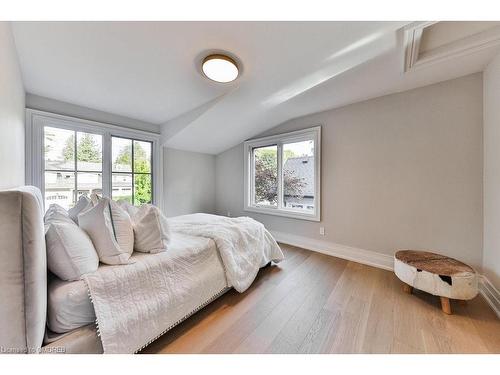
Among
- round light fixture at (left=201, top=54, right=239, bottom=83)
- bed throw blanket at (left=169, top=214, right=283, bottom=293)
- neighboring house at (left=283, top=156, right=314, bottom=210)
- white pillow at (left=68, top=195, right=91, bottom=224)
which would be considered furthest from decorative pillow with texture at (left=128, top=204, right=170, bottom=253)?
neighboring house at (left=283, top=156, right=314, bottom=210)

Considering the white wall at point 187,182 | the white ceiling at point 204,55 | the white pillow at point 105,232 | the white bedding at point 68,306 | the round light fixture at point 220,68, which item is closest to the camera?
the white bedding at point 68,306

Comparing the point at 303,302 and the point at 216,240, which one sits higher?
the point at 216,240

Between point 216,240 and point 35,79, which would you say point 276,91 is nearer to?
point 216,240

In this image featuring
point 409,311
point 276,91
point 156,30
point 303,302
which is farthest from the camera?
point 276,91

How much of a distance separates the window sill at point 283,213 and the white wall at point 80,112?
7.66ft

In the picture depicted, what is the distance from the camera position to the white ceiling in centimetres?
147

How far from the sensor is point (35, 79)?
191 centimetres

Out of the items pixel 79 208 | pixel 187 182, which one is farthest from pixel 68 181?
pixel 187 182

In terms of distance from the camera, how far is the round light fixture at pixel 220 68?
5.62ft

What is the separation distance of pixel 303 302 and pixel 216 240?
98 cm

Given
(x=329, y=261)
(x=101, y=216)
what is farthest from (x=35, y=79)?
(x=329, y=261)

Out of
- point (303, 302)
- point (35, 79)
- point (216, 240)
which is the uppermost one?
point (35, 79)

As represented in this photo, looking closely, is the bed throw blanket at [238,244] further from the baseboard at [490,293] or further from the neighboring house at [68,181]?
the baseboard at [490,293]

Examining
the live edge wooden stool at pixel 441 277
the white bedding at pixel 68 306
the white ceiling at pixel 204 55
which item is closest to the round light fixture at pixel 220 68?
the white ceiling at pixel 204 55
